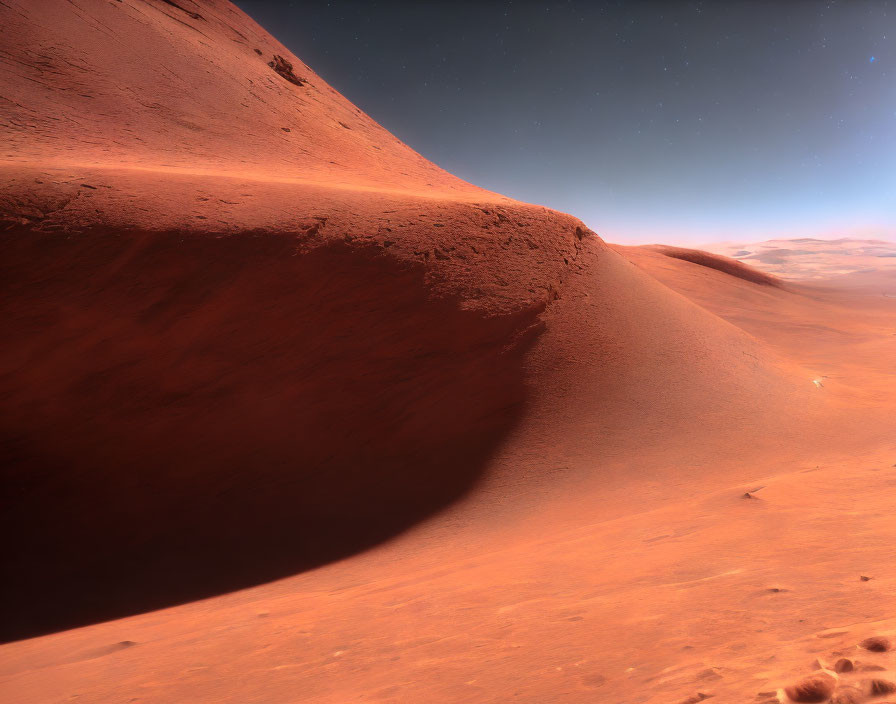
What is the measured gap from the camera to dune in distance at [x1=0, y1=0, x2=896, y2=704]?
232cm

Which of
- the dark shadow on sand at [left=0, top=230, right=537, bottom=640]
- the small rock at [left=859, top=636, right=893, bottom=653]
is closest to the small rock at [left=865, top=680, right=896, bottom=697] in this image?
the small rock at [left=859, top=636, right=893, bottom=653]

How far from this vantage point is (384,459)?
5922 mm

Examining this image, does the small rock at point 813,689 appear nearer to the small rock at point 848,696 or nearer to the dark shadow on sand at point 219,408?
the small rock at point 848,696

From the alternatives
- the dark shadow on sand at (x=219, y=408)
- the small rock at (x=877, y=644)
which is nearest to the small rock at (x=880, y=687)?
the small rock at (x=877, y=644)

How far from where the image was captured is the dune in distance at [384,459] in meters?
2.32

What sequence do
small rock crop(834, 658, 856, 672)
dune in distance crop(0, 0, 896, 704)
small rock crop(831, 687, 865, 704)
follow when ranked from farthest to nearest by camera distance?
dune in distance crop(0, 0, 896, 704) → small rock crop(834, 658, 856, 672) → small rock crop(831, 687, 865, 704)

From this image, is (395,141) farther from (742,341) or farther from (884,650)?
(884,650)

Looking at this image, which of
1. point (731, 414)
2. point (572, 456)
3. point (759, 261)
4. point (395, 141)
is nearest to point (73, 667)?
point (572, 456)

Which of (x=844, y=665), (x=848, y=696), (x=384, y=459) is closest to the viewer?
(x=848, y=696)

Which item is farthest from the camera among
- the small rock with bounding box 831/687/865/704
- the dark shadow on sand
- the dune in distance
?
the dark shadow on sand

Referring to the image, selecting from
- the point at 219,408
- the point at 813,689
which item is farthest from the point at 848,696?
the point at 219,408

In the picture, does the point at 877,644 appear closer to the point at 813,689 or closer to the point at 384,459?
the point at 813,689

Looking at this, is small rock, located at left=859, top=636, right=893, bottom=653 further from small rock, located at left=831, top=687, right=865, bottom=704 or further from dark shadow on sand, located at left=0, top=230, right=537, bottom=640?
dark shadow on sand, located at left=0, top=230, right=537, bottom=640

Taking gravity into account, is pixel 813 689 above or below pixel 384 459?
above
